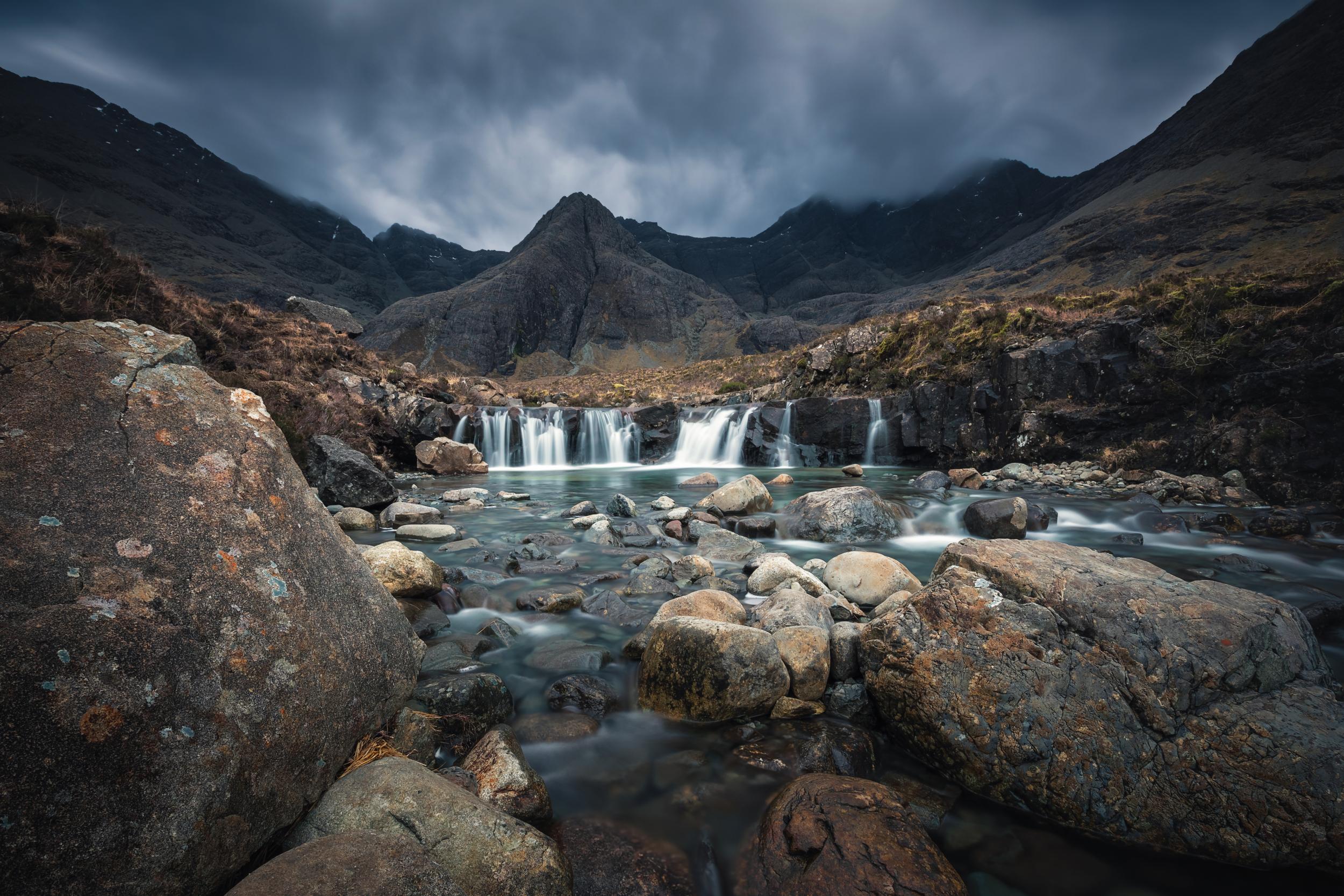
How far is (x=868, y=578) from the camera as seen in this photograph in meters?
6.62

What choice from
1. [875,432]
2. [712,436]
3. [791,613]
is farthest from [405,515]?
[875,432]

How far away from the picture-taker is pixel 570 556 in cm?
920

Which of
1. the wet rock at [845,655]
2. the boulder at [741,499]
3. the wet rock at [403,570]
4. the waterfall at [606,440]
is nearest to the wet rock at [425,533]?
the wet rock at [403,570]

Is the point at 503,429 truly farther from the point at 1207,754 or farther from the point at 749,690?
the point at 1207,754

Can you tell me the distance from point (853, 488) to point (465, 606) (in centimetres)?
850

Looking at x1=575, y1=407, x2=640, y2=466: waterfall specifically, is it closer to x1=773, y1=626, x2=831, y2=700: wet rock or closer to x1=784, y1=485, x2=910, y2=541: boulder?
x1=784, y1=485, x2=910, y2=541: boulder

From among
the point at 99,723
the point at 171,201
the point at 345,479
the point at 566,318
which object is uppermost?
the point at 171,201

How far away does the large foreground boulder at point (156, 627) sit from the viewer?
1.75 metres

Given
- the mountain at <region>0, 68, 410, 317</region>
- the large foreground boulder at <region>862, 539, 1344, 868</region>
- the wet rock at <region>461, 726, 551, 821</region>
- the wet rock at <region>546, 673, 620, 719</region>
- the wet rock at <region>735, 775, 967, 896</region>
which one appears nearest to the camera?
the wet rock at <region>735, 775, 967, 896</region>

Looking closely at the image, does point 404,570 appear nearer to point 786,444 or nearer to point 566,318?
point 786,444

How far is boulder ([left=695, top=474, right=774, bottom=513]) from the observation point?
12.4 metres

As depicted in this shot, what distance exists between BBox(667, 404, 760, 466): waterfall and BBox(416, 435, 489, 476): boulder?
11.6 metres

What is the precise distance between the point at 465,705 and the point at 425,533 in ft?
22.0

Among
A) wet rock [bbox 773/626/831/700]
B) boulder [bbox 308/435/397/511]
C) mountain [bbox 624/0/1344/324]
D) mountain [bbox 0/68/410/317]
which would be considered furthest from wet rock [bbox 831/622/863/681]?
mountain [bbox 0/68/410/317]
